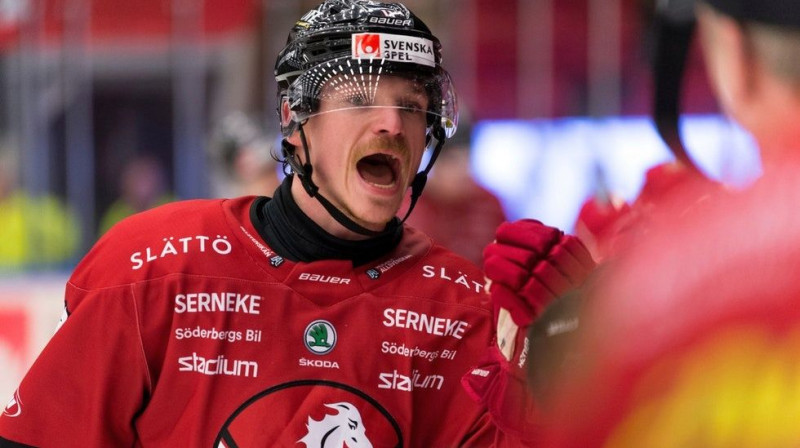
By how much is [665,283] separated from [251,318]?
1.19 metres

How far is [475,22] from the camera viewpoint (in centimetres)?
632

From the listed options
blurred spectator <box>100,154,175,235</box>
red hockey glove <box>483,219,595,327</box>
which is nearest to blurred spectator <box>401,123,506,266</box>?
blurred spectator <box>100,154,175,235</box>

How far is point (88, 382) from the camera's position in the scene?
187 cm

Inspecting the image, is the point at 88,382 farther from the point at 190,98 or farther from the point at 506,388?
the point at 190,98

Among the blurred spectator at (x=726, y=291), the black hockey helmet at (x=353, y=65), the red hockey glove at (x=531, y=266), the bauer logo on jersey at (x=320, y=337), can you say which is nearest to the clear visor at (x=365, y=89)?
the black hockey helmet at (x=353, y=65)

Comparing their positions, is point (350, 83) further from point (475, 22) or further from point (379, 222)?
point (475, 22)

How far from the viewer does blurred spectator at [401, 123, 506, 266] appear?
4660 mm

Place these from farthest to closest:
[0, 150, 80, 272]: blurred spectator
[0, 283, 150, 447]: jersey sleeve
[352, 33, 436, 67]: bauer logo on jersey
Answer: [0, 150, 80, 272]: blurred spectator → [352, 33, 436, 67]: bauer logo on jersey → [0, 283, 150, 447]: jersey sleeve

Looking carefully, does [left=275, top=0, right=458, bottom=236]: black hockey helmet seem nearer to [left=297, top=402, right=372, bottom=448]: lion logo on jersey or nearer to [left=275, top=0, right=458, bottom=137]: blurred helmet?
[left=275, top=0, right=458, bottom=137]: blurred helmet

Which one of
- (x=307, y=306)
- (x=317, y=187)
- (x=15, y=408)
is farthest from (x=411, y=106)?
(x=15, y=408)

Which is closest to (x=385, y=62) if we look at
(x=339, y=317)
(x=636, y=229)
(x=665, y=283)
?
(x=339, y=317)

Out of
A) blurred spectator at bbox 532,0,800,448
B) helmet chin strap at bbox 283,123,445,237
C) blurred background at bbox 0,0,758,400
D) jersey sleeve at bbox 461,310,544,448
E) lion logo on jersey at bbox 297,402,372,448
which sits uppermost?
blurred background at bbox 0,0,758,400

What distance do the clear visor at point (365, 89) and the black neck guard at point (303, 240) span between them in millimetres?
163

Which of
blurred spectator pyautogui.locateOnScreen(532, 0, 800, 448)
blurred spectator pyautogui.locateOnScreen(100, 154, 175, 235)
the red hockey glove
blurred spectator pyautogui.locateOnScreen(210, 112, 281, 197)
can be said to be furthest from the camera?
blurred spectator pyautogui.locateOnScreen(100, 154, 175, 235)
